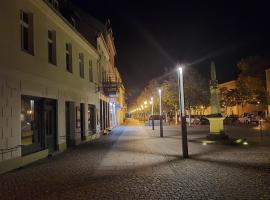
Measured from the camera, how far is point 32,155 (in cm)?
1245

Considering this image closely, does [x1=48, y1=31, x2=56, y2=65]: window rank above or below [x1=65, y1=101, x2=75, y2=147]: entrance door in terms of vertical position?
above

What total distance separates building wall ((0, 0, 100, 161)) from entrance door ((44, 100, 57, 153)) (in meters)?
0.31

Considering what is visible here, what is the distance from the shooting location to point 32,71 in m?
12.8

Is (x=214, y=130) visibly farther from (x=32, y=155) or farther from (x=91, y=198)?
(x=91, y=198)

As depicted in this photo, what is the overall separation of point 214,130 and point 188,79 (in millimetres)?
30495

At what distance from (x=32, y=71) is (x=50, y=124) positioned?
3.18m

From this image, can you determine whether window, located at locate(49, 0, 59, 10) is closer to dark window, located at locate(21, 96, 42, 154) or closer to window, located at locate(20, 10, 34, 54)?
window, located at locate(20, 10, 34, 54)

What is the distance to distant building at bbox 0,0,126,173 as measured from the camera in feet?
35.3

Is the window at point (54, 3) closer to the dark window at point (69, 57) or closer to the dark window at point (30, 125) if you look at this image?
the dark window at point (69, 57)

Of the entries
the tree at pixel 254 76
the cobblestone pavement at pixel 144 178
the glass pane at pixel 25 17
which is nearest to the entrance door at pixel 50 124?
the cobblestone pavement at pixel 144 178

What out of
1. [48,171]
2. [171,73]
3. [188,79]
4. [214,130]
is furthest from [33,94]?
[171,73]

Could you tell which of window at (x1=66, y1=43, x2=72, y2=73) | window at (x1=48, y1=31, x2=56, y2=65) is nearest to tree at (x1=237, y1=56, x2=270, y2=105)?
window at (x1=66, y1=43, x2=72, y2=73)

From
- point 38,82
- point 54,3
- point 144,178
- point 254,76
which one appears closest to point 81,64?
point 54,3

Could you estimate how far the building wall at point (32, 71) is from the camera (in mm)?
10602
